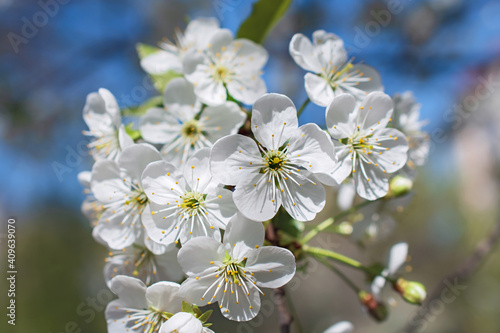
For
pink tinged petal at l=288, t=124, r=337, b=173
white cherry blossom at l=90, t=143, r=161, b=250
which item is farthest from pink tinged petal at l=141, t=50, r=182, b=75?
pink tinged petal at l=288, t=124, r=337, b=173

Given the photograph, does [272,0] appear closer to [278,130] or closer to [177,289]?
[278,130]

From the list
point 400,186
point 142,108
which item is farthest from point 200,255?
point 400,186

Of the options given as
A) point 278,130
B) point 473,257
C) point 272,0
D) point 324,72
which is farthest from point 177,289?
point 473,257

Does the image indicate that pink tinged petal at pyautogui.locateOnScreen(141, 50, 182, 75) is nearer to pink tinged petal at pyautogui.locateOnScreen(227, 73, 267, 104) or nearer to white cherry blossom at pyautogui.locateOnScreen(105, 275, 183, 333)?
pink tinged petal at pyautogui.locateOnScreen(227, 73, 267, 104)

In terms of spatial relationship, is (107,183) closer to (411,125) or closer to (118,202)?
(118,202)


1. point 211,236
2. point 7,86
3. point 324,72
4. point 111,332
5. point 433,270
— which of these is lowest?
point 433,270

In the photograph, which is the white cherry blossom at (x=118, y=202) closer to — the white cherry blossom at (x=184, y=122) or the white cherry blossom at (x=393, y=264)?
the white cherry blossom at (x=184, y=122)
